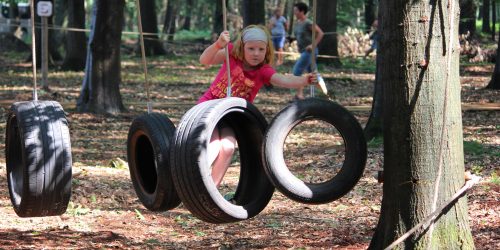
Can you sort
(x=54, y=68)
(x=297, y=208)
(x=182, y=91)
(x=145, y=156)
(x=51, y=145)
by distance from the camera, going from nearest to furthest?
(x=51, y=145), (x=145, y=156), (x=297, y=208), (x=182, y=91), (x=54, y=68)

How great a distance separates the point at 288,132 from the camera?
5.10m

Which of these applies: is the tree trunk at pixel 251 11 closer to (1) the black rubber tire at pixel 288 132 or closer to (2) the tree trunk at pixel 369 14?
(1) the black rubber tire at pixel 288 132

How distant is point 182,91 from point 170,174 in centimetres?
1349

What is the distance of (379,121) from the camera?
1065 cm

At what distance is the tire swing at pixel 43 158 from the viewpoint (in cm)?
545

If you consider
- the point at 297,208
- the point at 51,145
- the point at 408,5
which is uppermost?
the point at 408,5

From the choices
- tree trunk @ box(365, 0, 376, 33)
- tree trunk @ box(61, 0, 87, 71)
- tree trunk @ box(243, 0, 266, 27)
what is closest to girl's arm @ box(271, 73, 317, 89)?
tree trunk @ box(243, 0, 266, 27)

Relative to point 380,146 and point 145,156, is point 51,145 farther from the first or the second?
point 380,146

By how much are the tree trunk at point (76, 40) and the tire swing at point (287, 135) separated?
17.5 meters

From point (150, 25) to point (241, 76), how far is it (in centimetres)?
2397

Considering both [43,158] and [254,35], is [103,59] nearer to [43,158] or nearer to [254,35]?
[254,35]

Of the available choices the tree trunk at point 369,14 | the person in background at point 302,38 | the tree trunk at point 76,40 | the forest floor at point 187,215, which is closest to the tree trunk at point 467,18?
the tree trunk at point 369,14

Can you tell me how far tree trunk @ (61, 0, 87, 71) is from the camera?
2198 centimetres

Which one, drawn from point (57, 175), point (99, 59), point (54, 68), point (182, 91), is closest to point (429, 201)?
point (57, 175)
